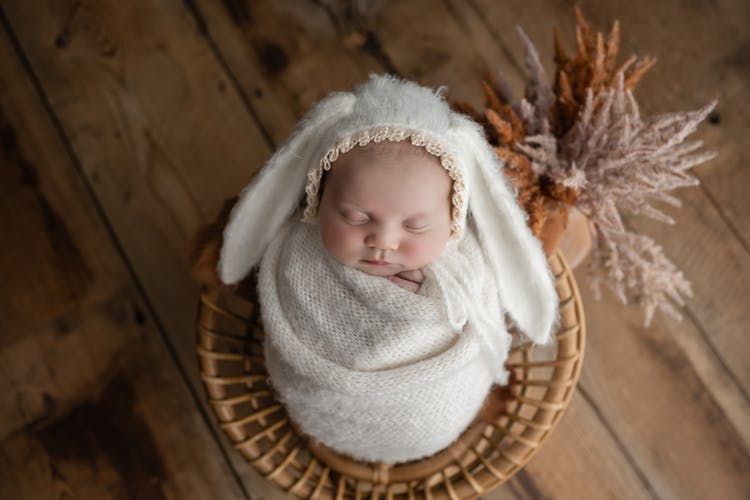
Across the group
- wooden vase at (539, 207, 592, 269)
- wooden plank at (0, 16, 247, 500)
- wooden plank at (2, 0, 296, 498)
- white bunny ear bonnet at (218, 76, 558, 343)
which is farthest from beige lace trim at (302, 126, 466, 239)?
wooden plank at (0, 16, 247, 500)

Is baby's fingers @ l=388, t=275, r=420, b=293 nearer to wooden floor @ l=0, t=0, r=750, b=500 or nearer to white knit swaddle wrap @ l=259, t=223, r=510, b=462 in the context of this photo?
white knit swaddle wrap @ l=259, t=223, r=510, b=462

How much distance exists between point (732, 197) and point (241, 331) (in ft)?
3.31

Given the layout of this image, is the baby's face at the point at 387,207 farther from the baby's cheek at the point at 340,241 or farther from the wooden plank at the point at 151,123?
the wooden plank at the point at 151,123

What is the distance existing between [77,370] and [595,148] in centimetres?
103

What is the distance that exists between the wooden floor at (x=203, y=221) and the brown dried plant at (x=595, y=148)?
0.34 metres

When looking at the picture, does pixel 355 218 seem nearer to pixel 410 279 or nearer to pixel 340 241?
pixel 340 241

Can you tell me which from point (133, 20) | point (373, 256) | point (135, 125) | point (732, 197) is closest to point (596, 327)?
point (732, 197)

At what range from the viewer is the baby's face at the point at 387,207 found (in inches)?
31.1

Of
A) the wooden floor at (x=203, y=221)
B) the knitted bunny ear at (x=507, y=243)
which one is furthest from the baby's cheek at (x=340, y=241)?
the wooden floor at (x=203, y=221)

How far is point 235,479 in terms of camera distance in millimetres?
Answer: 1245

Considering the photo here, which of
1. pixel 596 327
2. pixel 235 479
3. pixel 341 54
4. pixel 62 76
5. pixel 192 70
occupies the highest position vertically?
pixel 62 76

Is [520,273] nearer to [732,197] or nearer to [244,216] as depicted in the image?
[244,216]

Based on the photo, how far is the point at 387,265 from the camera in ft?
2.84

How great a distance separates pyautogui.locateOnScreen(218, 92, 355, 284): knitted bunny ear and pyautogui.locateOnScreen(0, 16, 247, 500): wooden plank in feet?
1.45
